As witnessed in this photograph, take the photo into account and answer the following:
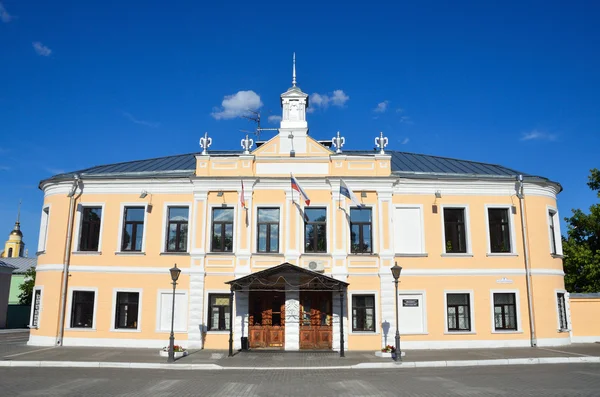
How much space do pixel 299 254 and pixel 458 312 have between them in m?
7.68

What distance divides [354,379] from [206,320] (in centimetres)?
902

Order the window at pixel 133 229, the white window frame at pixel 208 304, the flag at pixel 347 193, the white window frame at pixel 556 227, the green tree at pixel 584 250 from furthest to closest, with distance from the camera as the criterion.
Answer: the green tree at pixel 584 250 → the white window frame at pixel 556 227 → the window at pixel 133 229 → the white window frame at pixel 208 304 → the flag at pixel 347 193

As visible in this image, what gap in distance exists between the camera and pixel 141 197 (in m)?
22.3

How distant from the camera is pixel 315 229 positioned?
21734 millimetres

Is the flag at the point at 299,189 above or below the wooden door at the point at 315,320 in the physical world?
above

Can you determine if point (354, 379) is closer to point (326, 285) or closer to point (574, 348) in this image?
point (326, 285)

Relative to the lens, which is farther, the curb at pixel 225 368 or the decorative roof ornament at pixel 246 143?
the decorative roof ornament at pixel 246 143

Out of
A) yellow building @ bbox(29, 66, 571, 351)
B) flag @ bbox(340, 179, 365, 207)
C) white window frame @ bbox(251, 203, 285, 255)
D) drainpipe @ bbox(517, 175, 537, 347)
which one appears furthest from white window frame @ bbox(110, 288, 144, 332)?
drainpipe @ bbox(517, 175, 537, 347)

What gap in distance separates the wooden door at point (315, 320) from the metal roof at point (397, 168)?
7.00 m

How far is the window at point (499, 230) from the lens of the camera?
72.8 ft

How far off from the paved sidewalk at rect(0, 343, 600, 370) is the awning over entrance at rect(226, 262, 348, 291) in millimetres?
2709

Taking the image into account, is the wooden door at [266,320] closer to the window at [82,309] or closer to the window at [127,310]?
the window at [127,310]

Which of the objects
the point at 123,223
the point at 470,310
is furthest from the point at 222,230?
the point at 470,310

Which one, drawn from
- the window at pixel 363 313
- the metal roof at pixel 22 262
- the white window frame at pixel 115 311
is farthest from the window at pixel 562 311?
the metal roof at pixel 22 262
